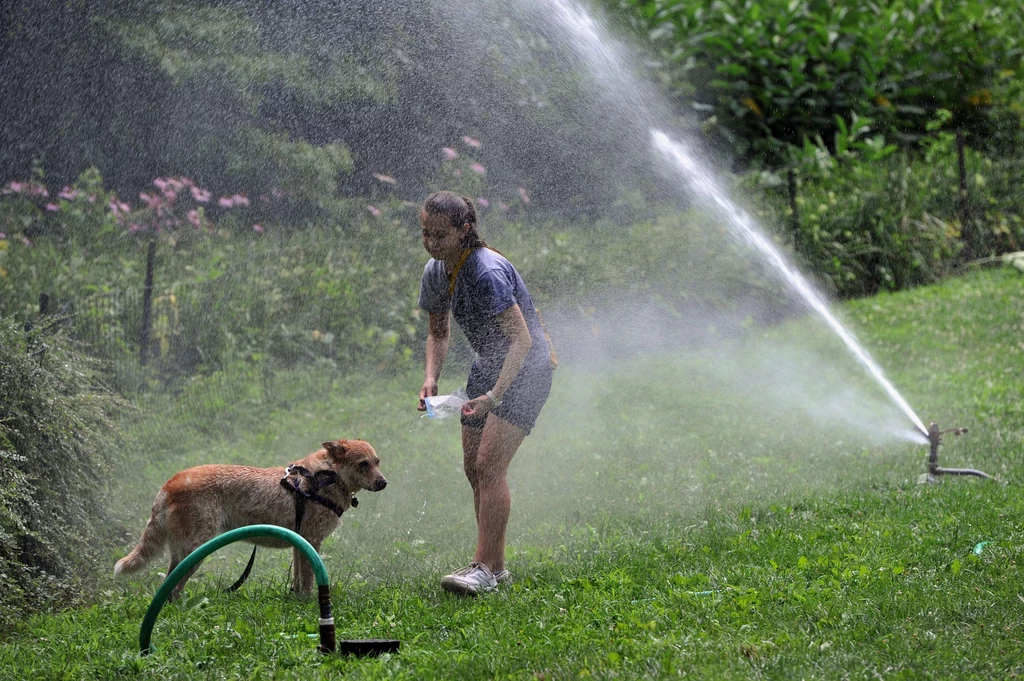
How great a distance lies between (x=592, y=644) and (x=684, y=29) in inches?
420

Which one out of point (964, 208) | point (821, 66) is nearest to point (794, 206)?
point (964, 208)

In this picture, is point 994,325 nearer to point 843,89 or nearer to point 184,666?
point 843,89

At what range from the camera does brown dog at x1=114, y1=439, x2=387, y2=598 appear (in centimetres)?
479

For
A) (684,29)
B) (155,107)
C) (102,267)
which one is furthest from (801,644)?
(684,29)

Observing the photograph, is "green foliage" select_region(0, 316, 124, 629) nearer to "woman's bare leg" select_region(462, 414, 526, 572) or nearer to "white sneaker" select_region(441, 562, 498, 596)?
"white sneaker" select_region(441, 562, 498, 596)

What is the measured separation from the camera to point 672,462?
721cm

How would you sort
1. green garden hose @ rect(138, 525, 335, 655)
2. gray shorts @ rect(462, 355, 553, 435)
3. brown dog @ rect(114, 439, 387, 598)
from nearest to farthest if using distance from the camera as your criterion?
green garden hose @ rect(138, 525, 335, 655) → gray shorts @ rect(462, 355, 553, 435) → brown dog @ rect(114, 439, 387, 598)

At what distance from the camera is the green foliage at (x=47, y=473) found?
16.7 feet

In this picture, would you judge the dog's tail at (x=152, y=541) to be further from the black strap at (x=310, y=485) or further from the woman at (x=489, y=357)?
the woman at (x=489, y=357)

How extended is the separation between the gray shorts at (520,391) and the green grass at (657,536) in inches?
28.8

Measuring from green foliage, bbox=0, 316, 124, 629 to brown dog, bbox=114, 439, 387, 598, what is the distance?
63 centimetres

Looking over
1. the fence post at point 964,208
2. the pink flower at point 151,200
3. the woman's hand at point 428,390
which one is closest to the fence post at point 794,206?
the fence post at point 964,208

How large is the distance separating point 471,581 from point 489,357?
0.97 metres

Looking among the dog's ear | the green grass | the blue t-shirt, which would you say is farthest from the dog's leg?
the blue t-shirt
